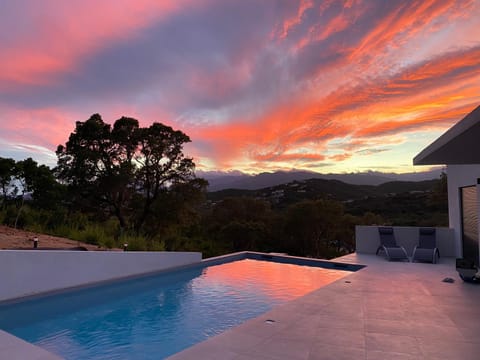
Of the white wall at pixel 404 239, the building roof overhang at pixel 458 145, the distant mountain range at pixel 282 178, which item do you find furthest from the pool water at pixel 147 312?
the distant mountain range at pixel 282 178

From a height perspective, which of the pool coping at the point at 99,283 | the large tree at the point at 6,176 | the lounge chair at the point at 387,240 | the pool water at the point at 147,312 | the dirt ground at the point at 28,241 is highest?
the large tree at the point at 6,176

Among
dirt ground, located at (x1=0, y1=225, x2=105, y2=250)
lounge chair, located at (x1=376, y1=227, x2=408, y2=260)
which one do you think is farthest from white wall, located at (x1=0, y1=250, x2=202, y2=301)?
lounge chair, located at (x1=376, y1=227, x2=408, y2=260)

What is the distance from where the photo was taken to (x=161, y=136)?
55.4 ft

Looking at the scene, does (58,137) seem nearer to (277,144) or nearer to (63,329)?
(277,144)

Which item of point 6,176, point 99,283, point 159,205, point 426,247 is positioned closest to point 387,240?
point 426,247

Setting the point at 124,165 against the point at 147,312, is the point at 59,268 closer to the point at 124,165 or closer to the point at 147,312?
the point at 147,312

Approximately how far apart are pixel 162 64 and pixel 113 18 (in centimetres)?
214

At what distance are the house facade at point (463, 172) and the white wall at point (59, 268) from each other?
6.82m

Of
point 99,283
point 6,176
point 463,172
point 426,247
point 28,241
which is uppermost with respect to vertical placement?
point 463,172

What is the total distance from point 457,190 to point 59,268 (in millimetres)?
10603

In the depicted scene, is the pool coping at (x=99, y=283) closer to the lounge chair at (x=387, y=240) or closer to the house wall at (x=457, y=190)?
the lounge chair at (x=387, y=240)

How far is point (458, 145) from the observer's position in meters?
5.33

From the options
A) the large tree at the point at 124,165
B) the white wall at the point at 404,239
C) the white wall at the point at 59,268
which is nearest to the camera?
the white wall at the point at 59,268

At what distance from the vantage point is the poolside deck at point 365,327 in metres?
3.35
